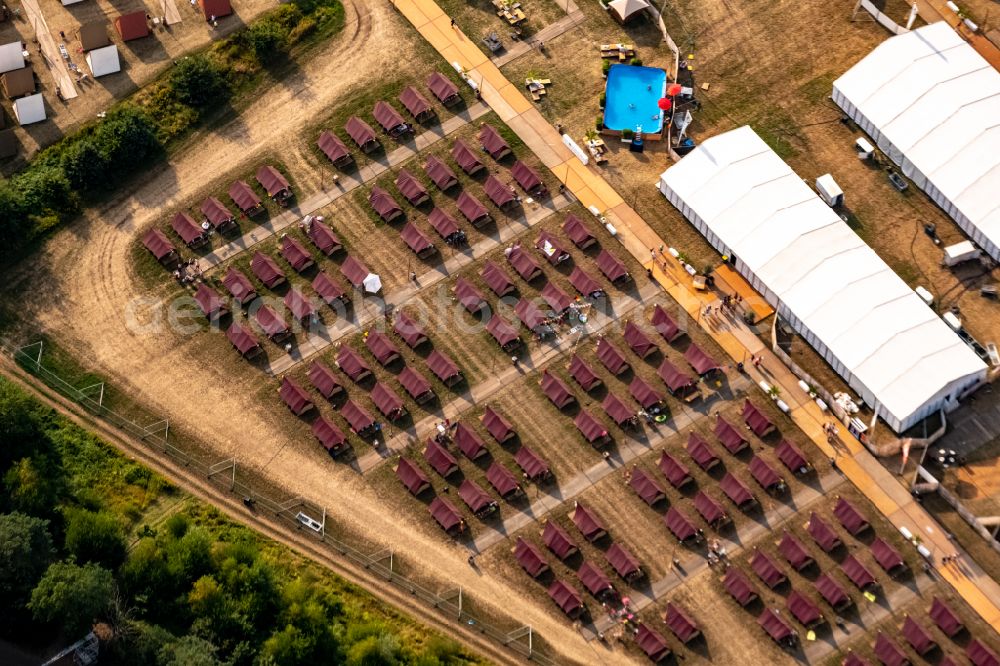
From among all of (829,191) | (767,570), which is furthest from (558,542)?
(829,191)

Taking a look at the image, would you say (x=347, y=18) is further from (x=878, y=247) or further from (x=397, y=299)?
(x=878, y=247)

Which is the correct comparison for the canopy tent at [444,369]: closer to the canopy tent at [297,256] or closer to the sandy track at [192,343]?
the sandy track at [192,343]

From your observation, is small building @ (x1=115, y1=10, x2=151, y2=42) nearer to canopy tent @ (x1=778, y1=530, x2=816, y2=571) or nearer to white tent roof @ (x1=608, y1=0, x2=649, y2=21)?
white tent roof @ (x1=608, y1=0, x2=649, y2=21)

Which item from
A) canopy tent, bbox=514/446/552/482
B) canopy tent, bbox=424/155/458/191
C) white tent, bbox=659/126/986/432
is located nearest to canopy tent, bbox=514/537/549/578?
canopy tent, bbox=514/446/552/482

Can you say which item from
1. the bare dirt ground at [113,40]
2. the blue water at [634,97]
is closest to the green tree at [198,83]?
the bare dirt ground at [113,40]

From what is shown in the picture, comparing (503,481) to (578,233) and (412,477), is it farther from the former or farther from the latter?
(578,233)

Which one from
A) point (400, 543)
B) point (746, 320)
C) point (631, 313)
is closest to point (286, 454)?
point (400, 543)
